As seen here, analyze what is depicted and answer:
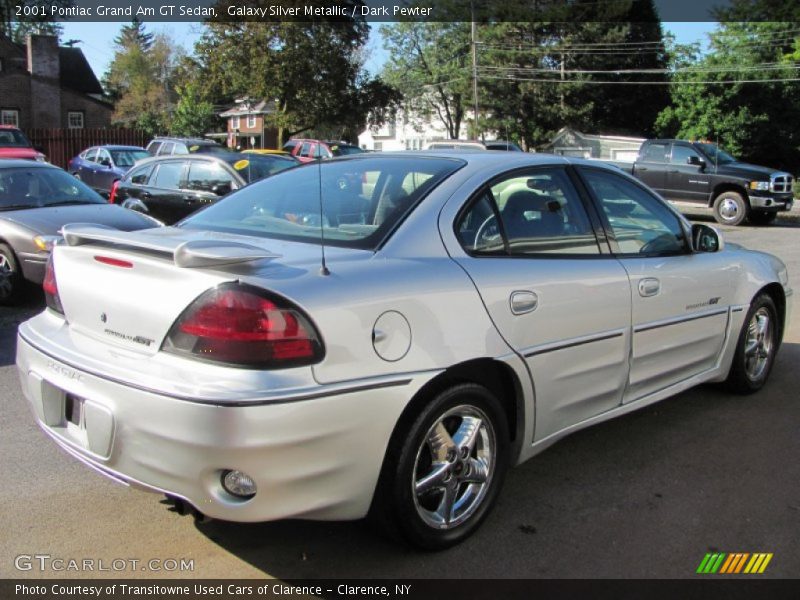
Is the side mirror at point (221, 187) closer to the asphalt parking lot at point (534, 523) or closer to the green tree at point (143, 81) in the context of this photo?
the asphalt parking lot at point (534, 523)

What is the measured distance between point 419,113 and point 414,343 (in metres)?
57.2

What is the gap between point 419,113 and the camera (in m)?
58.2

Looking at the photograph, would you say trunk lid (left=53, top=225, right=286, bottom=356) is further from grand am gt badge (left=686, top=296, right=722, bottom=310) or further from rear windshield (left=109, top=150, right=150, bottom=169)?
rear windshield (left=109, top=150, right=150, bottom=169)

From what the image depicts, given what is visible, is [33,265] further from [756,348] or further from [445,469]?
[756,348]

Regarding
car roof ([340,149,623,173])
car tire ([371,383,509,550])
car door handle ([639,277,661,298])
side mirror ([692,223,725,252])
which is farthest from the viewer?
side mirror ([692,223,725,252])

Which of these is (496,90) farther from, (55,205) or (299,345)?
(299,345)

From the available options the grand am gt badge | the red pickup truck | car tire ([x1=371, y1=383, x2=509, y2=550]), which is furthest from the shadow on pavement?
the red pickup truck

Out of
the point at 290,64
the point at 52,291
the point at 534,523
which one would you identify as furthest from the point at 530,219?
the point at 290,64

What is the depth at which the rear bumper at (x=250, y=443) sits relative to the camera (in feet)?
8.11

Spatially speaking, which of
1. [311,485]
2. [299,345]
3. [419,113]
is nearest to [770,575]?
[311,485]

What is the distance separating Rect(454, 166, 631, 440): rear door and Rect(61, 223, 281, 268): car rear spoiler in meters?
0.96

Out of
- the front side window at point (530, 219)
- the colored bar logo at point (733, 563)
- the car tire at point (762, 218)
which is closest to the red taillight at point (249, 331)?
the front side window at point (530, 219)

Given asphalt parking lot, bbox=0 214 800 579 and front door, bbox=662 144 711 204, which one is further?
front door, bbox=662 144 711 204

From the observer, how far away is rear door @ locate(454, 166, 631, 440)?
327cm
